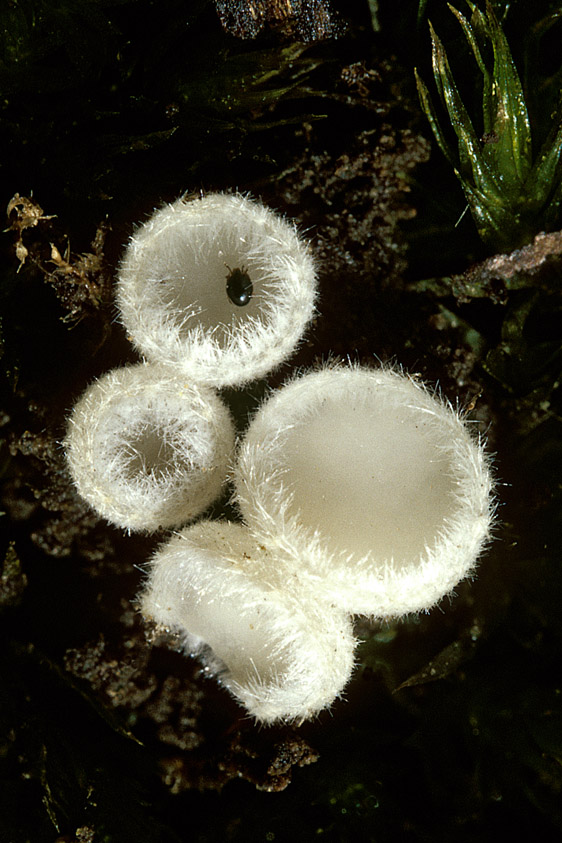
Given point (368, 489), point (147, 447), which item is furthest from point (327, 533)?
point (147, 447)

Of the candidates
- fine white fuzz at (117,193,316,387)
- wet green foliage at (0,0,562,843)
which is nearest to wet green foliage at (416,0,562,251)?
wet green foliage at (0,0,562,843)

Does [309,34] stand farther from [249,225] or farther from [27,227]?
[27,227]

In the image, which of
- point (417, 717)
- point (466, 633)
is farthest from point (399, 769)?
point (466, 633)

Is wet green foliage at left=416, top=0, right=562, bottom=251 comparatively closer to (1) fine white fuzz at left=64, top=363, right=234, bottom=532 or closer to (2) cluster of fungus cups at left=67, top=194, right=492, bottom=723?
(2) cluster of fungus cups at left=67, top=194, right=492, bottom=723

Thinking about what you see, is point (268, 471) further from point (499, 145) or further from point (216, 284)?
point (499, 145)

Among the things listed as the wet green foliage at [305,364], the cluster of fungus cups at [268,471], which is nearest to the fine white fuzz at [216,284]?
the cluster of fungus cups at [268,471]

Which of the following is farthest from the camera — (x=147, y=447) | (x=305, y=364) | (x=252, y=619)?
(x=305, y=364)

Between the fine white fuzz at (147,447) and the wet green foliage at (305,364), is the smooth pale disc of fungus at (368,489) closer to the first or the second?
the fine white fuzz at (147,447)
